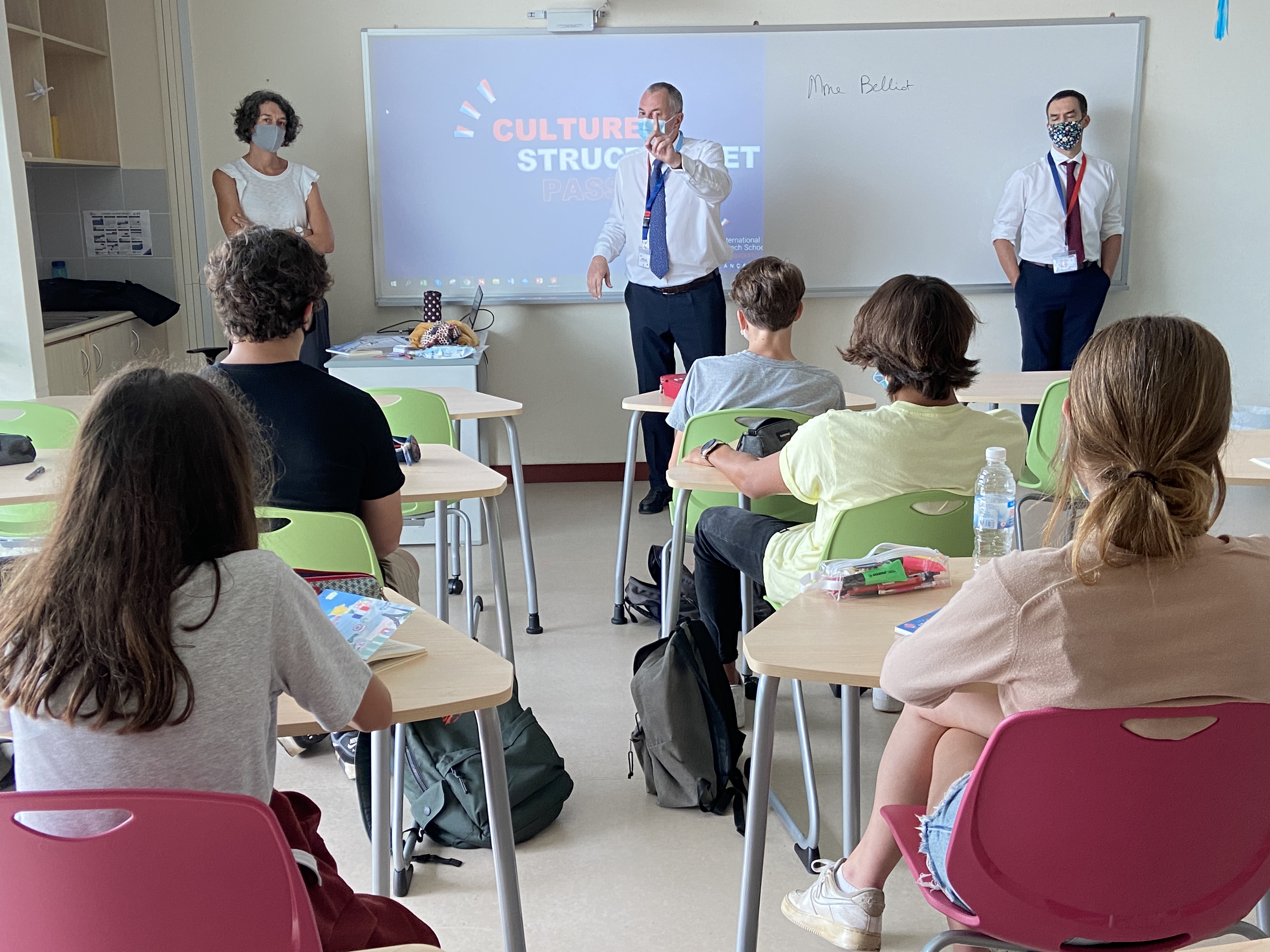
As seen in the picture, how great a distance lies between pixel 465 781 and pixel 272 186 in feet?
11.5

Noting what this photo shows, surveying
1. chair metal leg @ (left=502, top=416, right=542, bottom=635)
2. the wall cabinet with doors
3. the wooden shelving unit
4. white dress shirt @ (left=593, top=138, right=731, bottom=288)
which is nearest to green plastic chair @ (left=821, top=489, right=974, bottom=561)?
chair metal leg @ (left=502, top=416, right=542, bottom=635)

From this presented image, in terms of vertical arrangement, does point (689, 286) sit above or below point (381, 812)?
above

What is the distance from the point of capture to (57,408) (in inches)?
118

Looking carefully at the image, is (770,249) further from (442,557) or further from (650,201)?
(442,557)

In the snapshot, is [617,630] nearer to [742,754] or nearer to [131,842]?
[742,754]

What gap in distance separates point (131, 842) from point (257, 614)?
10.1 inches

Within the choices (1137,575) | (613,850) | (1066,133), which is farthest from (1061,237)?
(1137,575)

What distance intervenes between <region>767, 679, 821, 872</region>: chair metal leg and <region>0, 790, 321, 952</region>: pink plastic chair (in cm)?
137

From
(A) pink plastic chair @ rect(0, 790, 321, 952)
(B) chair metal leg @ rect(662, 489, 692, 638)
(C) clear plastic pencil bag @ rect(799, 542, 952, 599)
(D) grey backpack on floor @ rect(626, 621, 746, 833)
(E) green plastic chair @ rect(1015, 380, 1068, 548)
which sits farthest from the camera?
(E) green plastic chair @ rect(1015, 380, 1068, 548)

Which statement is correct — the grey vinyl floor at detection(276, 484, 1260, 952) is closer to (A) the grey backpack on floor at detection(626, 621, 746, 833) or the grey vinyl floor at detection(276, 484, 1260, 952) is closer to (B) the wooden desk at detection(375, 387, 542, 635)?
(A) the grey backpack on floor at detection(626, 621, 746, 833)

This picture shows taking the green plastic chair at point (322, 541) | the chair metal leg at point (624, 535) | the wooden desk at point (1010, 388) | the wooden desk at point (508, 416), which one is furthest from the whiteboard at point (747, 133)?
the green plastic chair at point (322, 541)

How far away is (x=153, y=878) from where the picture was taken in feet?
3.40

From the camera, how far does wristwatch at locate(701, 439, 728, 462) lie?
8.87ft

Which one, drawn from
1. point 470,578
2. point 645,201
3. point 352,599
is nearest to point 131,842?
point 352,599
